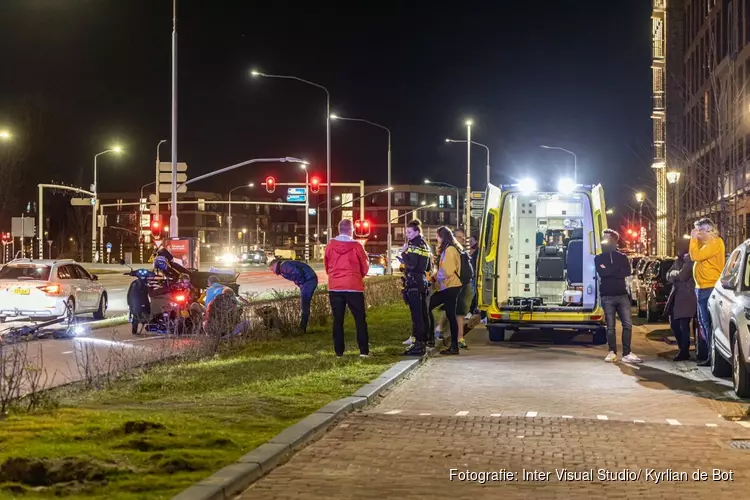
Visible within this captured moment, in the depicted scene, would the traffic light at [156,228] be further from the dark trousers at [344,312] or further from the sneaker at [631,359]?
the sneaker at [631,359]

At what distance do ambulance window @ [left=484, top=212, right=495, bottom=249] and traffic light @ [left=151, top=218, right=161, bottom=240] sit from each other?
1005 inches

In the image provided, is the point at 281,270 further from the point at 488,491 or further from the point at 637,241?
the point at 637,241

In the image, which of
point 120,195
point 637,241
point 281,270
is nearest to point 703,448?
point 281,270

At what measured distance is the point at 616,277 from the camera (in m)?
14.3

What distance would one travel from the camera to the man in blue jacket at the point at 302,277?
59.2 feet

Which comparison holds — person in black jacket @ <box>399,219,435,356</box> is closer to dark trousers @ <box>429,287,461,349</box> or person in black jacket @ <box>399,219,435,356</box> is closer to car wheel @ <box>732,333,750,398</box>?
dark trousers @ <box>429,287,461,349</box>

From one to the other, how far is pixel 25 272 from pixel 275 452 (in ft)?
53.0

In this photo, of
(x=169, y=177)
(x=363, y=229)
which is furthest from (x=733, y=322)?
(x=363, y=229)

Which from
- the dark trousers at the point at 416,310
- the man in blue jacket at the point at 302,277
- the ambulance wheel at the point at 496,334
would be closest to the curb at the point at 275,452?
the dark trousers at the point at 416,310

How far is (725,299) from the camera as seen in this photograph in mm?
11844

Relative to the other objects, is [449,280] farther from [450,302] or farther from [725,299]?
[725,299]

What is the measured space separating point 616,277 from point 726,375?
2.34 metres

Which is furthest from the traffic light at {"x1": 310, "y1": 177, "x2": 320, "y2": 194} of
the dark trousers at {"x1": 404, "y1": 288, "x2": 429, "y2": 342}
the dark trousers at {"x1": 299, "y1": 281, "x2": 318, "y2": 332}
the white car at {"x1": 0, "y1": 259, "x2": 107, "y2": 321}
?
the dark trousers at {"x1": 404, "y1": 288, "x2": 429, "y2": 342}

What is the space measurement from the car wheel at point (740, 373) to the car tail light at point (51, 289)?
49.2 feet
